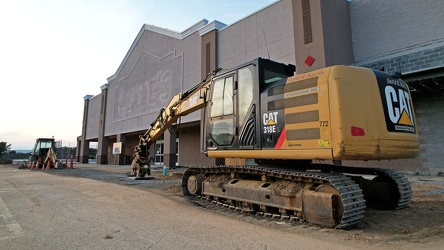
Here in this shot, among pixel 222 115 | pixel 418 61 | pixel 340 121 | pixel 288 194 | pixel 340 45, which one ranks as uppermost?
pixel 340 45

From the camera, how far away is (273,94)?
5.40 meters

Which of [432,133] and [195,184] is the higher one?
[432,133]

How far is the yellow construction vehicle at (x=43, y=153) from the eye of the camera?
79.3ft

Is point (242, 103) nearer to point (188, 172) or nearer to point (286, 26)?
point (188, 172)

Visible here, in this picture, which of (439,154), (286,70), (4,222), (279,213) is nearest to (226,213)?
(279,213)

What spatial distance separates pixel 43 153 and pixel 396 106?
29.4 meters

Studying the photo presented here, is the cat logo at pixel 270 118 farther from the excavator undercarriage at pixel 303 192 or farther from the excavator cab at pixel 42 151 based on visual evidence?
the excavator cab at pixel 42 151

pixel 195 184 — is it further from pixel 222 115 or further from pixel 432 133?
pixel 432 133

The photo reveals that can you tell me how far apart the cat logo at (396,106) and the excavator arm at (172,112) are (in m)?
3.80

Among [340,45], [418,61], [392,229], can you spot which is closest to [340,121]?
[392,229]

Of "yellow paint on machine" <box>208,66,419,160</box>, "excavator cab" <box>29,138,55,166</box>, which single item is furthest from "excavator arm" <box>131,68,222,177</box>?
"excavator cab" <box>29,138,55,166</box>

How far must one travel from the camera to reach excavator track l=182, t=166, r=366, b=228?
4.36 m

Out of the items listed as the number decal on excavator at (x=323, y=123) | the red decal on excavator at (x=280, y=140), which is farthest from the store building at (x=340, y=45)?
the number decal on excavator at (x=323, y=123)

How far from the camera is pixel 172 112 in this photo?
9.41 m
